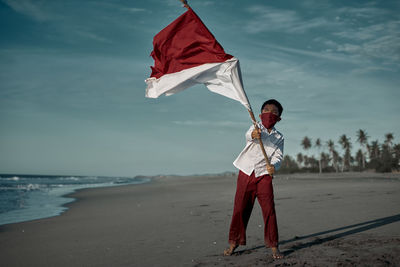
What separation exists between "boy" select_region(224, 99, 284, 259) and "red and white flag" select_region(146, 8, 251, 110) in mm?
463

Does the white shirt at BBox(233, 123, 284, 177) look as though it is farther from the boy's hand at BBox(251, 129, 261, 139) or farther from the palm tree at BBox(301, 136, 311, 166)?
the palm tree at BBox(301, 136, 311, 166)

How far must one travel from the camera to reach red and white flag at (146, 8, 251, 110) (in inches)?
176

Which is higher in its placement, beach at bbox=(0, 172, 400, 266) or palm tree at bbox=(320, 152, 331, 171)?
palm tree at bbox=(320, 152, 331, 171)

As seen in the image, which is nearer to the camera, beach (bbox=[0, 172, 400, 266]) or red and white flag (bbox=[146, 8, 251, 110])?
beach (bbox=[0, 172, 400, 266])

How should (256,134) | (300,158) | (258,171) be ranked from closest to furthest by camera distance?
(256,134) < (258,171) < (300,158)

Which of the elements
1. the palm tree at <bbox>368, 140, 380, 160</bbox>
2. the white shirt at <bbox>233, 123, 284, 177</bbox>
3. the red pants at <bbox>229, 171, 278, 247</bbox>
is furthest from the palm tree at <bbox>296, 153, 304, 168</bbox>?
the red pants at <bbox>229, 171, 278, 247</bbox>

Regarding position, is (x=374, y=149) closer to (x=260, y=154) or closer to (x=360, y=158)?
(x=360, y=158)

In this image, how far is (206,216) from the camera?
7.55m

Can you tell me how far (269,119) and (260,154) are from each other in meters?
0.51

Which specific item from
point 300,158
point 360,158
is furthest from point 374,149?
point 300,158

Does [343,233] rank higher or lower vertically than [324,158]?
lower

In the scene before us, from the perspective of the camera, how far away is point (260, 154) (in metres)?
4.19

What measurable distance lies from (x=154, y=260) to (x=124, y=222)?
3.60 meters

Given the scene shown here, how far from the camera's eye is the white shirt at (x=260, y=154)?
4.15 meters
